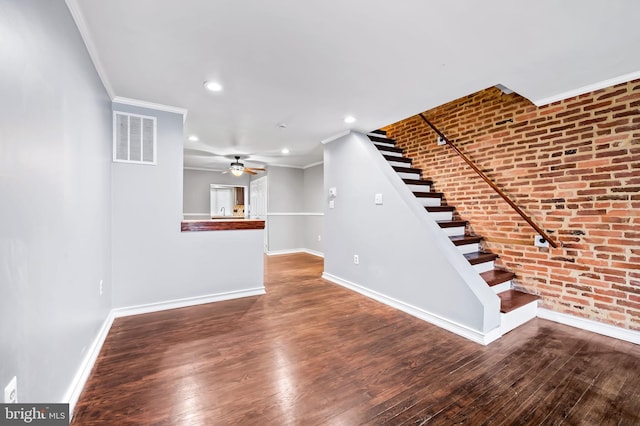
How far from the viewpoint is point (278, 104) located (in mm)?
2979

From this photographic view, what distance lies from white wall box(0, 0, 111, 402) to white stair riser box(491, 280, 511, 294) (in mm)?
3516

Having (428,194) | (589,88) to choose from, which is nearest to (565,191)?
(589,88)

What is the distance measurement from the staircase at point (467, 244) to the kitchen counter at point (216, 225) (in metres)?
2.20

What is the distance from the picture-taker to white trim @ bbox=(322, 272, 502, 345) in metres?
2.37

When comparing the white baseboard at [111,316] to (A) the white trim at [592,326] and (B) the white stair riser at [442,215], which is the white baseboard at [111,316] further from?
(A) the white trim at [592,326]

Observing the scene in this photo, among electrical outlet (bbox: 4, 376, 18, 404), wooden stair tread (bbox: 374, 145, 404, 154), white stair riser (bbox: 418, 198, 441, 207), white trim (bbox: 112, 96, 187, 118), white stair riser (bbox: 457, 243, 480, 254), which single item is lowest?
electrical outlet (bbox: 4, 376, 18, 404)

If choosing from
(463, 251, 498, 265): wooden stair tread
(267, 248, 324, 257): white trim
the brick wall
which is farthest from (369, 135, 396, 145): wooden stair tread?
(267, 248, 324, 257): white trim

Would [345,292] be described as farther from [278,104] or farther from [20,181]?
[20,181]

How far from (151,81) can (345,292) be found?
324 cm

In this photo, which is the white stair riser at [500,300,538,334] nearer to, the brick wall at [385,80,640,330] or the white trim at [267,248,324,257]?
the brick wall at [385,80,640,330]

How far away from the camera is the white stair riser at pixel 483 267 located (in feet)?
10.2

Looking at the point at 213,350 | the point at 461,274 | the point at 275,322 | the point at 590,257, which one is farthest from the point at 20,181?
the point at 590,257

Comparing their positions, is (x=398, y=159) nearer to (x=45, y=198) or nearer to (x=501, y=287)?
(x=501, y=287)

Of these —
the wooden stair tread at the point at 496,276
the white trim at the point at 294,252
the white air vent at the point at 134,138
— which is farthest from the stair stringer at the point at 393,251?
the white air vent at the point at 134,138
